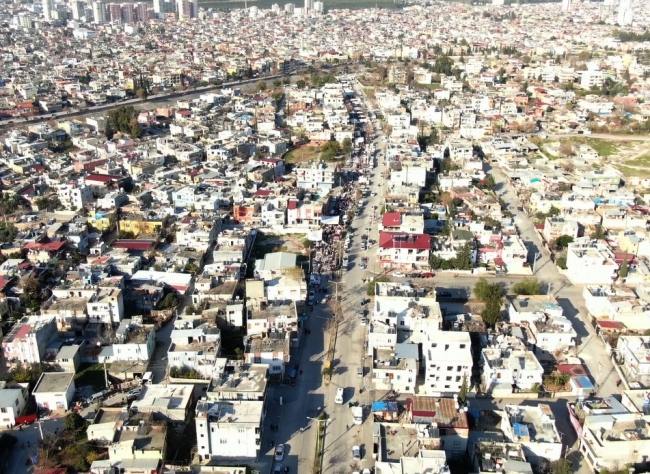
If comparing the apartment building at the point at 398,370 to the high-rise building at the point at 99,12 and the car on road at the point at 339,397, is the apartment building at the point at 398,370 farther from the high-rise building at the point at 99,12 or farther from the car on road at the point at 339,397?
the high-rise building at the point at 99,12

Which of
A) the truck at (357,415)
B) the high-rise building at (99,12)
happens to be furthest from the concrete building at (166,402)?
the high-rise building at (99,12)

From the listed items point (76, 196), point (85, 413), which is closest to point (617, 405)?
point (85, 413)

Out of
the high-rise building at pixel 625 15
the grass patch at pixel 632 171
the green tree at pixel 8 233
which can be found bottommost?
the green tree at pixel 8 233

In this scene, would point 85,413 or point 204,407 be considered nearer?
point 204,407

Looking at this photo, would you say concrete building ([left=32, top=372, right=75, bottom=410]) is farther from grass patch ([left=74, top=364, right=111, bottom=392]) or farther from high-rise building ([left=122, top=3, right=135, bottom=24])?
high-rise building ([left=122, top=3, right=135, bottom=24])

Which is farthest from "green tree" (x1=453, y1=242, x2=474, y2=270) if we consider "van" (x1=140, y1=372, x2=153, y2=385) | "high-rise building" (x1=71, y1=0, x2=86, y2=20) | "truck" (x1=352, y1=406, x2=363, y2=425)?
"high-rise building" (x1=71, y1=0, x2=86, y2=20)

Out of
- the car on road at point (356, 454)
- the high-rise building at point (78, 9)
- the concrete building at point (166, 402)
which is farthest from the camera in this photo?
the high-rise building at point (78, 9)

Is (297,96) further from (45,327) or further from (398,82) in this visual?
(45,327)
